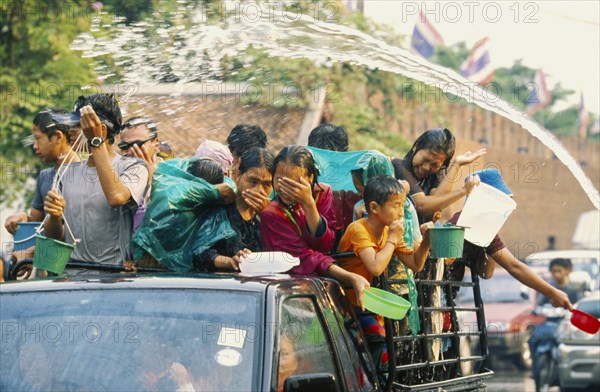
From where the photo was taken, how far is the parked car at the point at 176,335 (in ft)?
14.7

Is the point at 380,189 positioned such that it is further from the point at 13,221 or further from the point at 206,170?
the point at 13,221

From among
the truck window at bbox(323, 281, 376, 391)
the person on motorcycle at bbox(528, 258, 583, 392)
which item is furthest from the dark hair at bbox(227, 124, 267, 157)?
the person on motorcycle at bbox(528, 258, 583, 392)

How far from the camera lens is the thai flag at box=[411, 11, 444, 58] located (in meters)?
36.1

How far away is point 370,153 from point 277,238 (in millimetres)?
870

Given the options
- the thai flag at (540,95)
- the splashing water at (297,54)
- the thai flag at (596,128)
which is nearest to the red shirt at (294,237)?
the splashing water at (297,54)

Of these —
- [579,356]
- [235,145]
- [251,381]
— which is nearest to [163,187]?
[235,145]

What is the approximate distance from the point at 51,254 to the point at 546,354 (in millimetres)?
11195

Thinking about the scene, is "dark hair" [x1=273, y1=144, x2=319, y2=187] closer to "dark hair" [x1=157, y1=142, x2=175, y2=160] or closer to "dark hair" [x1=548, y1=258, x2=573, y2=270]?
"dark hair" [x1=157, y1=142, x2=175, y2=160]

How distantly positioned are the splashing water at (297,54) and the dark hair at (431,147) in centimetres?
29

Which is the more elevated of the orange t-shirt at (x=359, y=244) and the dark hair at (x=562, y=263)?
the orange t-shirt at (x=359, y=244)

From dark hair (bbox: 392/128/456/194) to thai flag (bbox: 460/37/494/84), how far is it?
30.2 metres

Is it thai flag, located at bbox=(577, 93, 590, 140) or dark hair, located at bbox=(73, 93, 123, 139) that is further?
thai flag, located at bbox=(577, 93, 590, 140)

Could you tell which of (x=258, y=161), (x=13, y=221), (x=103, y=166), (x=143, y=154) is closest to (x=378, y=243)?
(x=258, y=161)

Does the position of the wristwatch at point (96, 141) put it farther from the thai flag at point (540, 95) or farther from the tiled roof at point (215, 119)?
the thai flag at point (540, 95)
